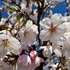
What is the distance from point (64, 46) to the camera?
1883mm

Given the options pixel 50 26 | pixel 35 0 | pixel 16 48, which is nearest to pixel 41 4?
pixel 35 0

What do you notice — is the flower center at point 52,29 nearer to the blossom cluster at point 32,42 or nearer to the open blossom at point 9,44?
the blossom cluster at point 32,42

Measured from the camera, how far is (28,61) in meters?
1.78

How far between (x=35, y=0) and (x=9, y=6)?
0.66 ft

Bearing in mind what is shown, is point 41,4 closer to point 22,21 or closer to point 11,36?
point 22,21

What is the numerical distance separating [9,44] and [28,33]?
0.48 ft

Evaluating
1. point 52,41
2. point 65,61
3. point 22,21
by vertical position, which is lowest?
point 65,61

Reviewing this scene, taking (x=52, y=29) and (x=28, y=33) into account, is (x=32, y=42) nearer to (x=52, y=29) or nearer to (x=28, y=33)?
(x=28, y=33)

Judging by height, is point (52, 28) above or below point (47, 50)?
above

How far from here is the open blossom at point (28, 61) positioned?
1750 mm

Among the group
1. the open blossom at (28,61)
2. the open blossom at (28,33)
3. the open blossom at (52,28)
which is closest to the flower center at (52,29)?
the open blossom at (52,28)

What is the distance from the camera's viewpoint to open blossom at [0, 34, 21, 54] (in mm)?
1802

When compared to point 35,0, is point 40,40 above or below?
below

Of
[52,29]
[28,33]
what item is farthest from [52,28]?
[28,33]
